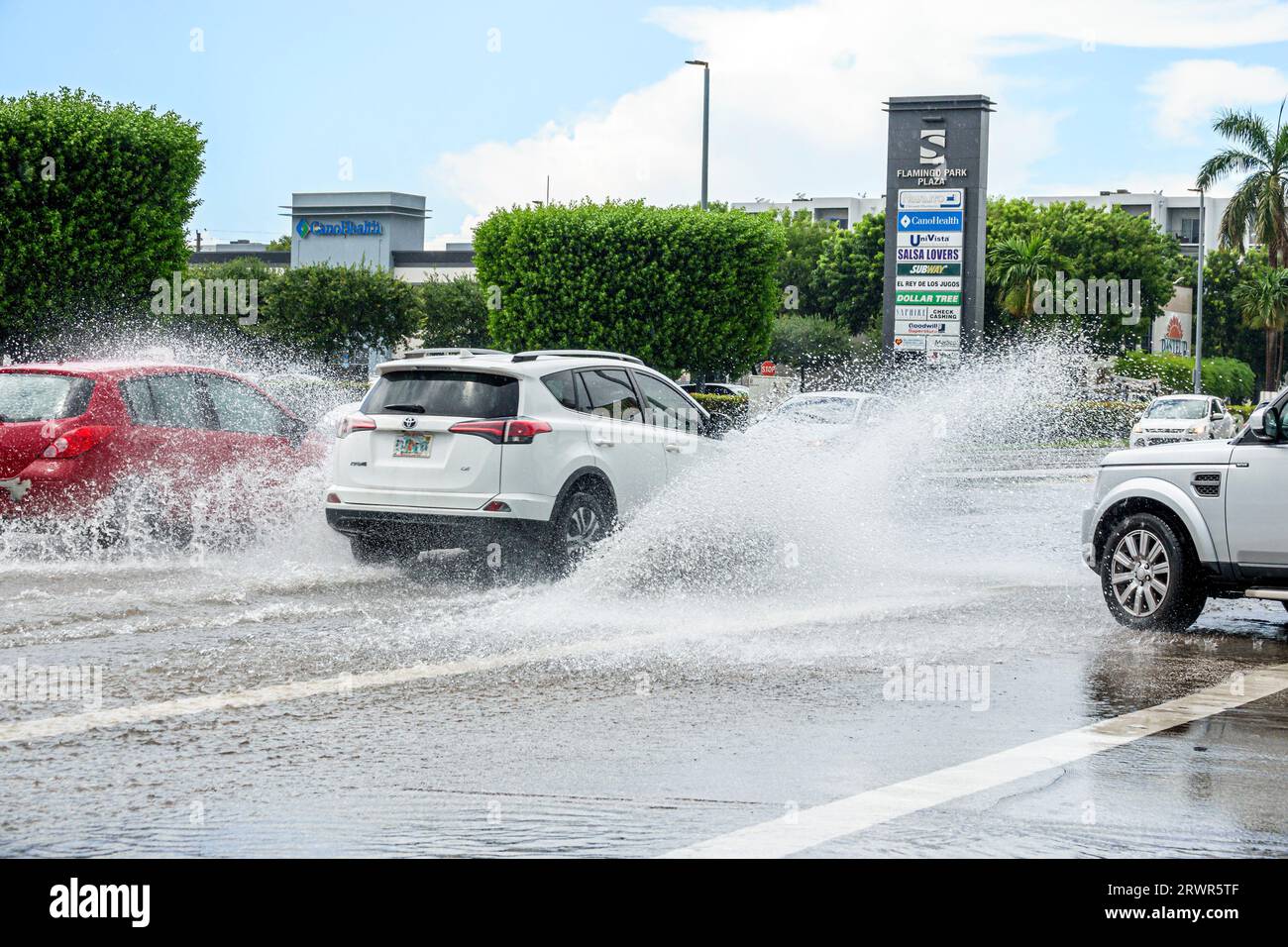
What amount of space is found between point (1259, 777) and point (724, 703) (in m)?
2.37

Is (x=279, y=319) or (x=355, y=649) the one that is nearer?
(x=355, y=649)

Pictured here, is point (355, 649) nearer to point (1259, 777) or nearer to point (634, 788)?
point (634, 788)

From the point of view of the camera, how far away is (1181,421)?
38.3 m

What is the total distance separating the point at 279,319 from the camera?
5588cm

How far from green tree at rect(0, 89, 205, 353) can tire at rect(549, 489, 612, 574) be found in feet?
60.5

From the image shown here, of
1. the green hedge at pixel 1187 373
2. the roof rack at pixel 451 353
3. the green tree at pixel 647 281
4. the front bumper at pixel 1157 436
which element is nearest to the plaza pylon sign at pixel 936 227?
the green tree at pixel 647 281

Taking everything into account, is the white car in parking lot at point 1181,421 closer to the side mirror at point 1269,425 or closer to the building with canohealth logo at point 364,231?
the side mirror at point 1269,425

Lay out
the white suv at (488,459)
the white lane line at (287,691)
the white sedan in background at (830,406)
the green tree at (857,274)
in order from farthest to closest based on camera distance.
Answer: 1. the green tree at (857,274)
2. the white sedan in background at (830,406)
3. the white suv at (488,459)
4. the white lane line at (287,691)

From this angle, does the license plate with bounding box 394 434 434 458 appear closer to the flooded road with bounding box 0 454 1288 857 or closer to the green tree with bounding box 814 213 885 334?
the flooded road with bounding box 0 454 1288 857

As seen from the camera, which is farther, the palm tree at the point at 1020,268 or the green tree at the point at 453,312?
the palm tree at the point at 1020,268

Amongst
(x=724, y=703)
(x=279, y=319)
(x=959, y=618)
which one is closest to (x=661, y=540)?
(x=959, y=618)

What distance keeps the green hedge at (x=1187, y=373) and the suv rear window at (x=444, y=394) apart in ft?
189

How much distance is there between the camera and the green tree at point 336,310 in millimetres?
55000

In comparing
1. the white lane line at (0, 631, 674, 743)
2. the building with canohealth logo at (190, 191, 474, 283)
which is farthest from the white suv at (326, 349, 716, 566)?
the building with canohealth logo at (190, 191, 474, 283)
